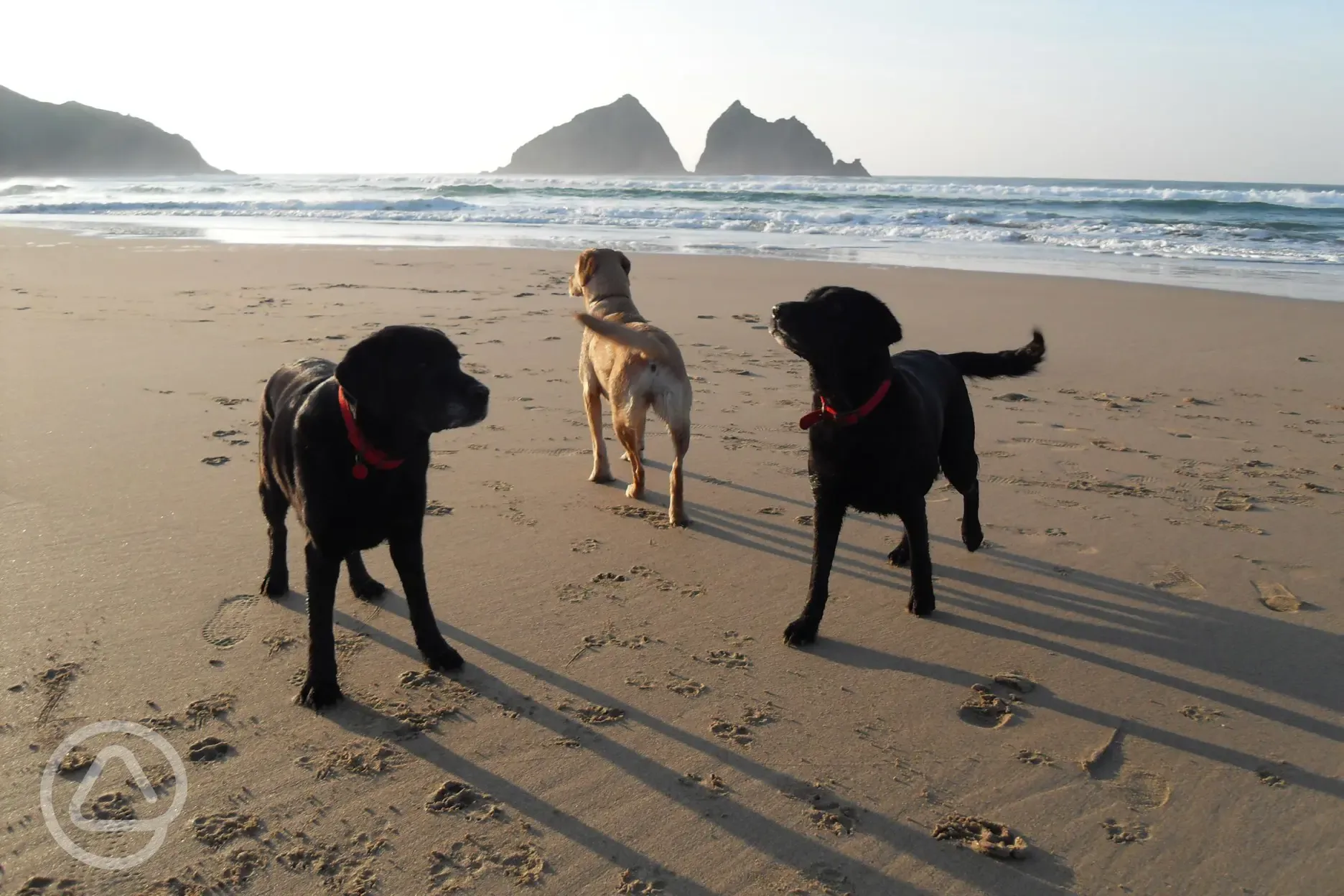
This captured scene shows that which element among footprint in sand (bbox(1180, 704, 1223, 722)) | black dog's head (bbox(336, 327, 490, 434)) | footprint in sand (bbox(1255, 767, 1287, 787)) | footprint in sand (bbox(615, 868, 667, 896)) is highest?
black dog's head (bbox(336, 327, 490, 434))

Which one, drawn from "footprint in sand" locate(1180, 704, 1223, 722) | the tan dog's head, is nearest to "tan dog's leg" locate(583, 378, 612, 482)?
the tan dog's head

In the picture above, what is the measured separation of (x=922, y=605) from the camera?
3.95 metres

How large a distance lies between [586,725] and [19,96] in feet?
485

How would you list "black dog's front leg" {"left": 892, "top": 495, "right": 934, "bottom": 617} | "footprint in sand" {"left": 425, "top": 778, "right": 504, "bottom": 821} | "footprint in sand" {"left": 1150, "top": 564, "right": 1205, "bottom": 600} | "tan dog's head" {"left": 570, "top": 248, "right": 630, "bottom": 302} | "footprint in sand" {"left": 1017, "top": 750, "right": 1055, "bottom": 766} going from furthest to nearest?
1. "tan dog's head" {"left": 570, "top": 248, "right": 630, "bottom": 302}
2. "footprint in sand" {"left": 1150, "top": 564, "right": 1205, "bottom": 600}
3. "black dog's front leg" {"left": 892, "top": 495, "right": 934, "bottom": 617}
4. "footprint in sand" {"left": 1017, "top": 750, "right": 1055, "bottom": 766}
5. "footprint in sand" {"left": 425, "top": 778, "right": 504, "bottom": 821}

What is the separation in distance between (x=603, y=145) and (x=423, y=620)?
13575 centimetres

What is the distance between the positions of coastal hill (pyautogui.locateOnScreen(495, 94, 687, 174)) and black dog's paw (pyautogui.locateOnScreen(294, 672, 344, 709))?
430ft

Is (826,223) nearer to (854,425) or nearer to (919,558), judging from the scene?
(919,558)

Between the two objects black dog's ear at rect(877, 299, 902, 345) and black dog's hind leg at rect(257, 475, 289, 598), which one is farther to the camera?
black dog's hind leg at rect(257, 475, 289, 598)

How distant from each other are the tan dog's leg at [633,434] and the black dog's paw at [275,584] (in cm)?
201

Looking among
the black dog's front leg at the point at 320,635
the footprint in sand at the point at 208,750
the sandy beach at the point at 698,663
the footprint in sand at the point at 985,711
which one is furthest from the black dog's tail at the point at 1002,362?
the footprint in sand at the point at 208,750

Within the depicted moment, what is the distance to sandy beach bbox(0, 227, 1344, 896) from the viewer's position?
8.18 feet

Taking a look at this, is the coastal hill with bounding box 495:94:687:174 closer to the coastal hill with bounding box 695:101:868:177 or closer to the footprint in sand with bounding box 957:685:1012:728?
the coastal hill with bounding box 695:101:868:177

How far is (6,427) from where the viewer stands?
580 centimetres

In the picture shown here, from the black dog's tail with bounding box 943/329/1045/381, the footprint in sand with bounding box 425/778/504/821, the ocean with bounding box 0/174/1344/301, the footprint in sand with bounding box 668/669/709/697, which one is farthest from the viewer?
the ocean with bounding box 0/174/1344/301
